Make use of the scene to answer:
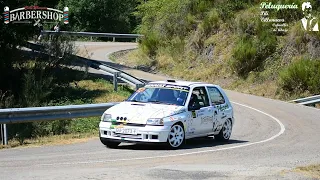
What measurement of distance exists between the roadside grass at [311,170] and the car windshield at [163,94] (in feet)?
12.6

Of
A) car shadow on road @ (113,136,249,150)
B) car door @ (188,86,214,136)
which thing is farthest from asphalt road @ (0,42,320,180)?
car door @ (188,86,214,136)

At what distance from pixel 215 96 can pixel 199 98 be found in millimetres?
743

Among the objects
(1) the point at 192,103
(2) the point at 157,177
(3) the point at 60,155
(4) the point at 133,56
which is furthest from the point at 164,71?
(2) the point at 157,177

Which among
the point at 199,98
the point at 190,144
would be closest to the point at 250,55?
the point at 199,98

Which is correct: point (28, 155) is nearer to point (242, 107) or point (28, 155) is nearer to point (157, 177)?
point (157, 177)

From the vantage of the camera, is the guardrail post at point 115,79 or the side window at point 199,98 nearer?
the side window at point 199,98

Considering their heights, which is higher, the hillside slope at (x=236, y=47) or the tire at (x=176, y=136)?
the hillside slope at (x=236, y=47)

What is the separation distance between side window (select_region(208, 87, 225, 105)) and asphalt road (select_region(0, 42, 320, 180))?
105cm

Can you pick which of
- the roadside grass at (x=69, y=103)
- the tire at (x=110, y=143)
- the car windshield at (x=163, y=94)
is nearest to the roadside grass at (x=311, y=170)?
the car windshield at (x=163, y=94)

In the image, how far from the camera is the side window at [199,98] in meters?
14.4

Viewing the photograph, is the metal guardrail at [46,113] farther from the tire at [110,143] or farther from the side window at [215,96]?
the side window at [215,96]

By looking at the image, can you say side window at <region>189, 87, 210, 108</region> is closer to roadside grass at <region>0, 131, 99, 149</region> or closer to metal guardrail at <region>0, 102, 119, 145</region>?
roadside grass at <region>0, 131, 99, 149</region>

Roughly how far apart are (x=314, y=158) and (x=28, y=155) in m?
5.97

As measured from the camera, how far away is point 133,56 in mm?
41312
